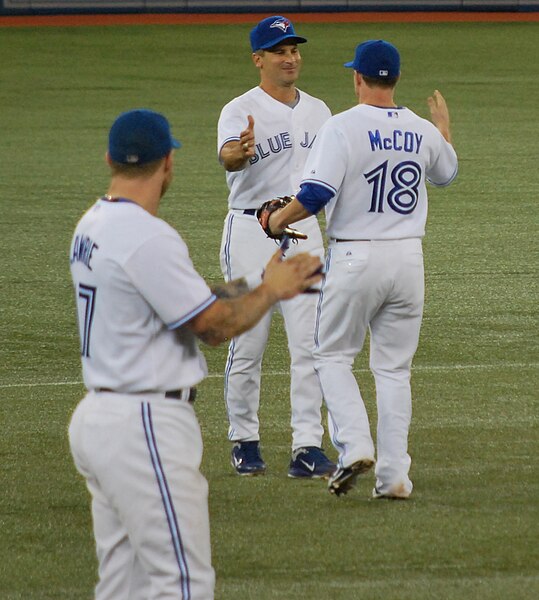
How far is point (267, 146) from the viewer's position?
255 inches

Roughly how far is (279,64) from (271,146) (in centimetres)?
42

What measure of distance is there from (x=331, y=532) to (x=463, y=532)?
533mm

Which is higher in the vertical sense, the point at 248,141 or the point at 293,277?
the point at 248,141

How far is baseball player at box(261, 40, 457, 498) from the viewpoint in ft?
18.5

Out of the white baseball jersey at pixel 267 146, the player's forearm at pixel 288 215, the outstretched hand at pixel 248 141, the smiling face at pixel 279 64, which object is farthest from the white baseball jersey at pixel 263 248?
the player's forearm at pixel 288 215

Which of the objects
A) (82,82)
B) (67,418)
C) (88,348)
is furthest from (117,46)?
(88,348)

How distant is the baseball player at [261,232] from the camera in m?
6.30

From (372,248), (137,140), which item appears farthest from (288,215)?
(137,140)

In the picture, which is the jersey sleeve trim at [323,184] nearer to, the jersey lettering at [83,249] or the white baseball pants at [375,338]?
the white baseball pants at [375,338]

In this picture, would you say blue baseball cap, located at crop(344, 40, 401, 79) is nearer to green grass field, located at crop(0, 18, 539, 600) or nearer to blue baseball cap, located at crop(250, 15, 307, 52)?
blue baseball cap, located at crop(250, 15, 307, 52)

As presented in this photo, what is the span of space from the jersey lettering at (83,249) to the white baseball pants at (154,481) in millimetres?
388

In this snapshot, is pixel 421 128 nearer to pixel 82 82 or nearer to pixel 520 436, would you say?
pixel 520 436

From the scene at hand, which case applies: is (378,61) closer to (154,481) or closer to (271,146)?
(271,146)

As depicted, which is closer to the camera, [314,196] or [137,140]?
[137,140]
